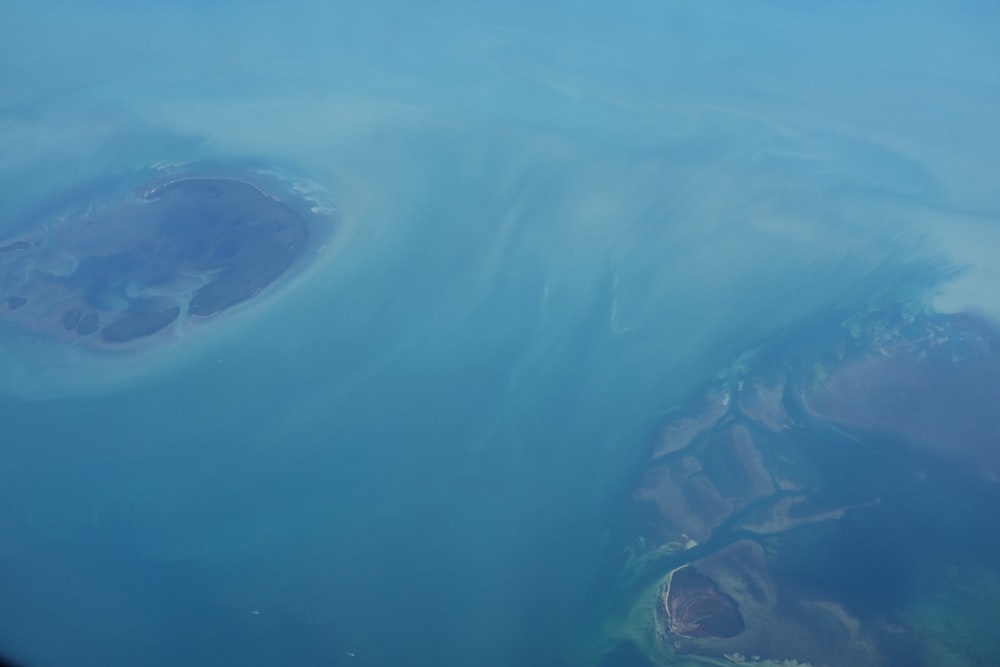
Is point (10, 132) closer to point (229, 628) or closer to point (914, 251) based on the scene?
point (229, 628)

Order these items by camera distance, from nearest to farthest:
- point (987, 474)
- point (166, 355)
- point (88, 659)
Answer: point (88, 659)
point (987, 474)
point (166, 355)

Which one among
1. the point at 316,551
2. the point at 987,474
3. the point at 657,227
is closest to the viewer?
the point at 316,551

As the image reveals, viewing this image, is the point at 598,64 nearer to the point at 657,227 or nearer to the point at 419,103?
the point at 419,103

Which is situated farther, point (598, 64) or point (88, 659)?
point (598, 64)

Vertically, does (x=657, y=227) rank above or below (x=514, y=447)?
above

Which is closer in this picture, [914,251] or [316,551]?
[316,551]

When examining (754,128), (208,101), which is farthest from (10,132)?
(754,128)

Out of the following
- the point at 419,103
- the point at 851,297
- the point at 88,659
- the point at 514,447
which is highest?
the point at 419,103

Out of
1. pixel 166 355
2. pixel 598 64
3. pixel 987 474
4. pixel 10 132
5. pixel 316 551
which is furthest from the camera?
pixel 598 64

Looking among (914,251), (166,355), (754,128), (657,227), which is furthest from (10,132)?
(914,251)
